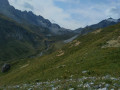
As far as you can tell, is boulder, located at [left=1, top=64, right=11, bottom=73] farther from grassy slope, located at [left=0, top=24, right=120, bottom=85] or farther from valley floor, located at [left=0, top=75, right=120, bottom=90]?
valley floor, located at [left=0, top=75, right=120, bottom=90]

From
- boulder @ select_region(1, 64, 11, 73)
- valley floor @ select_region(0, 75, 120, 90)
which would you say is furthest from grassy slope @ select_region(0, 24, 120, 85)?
boulder @ select_region(1, 64, 11, 73)

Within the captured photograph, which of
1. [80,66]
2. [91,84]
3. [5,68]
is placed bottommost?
[5,68]

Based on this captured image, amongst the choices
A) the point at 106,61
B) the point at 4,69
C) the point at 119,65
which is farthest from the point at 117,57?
the point at 4,69

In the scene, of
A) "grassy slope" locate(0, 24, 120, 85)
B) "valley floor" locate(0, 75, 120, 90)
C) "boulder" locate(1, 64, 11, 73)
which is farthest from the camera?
"boulder" locate(1, 64, 11, 73)

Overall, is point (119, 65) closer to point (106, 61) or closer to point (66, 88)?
point (106, 61)

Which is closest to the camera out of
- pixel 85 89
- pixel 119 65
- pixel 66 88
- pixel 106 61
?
pixel 85 89

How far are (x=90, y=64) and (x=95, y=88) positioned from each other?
22616 millimetres

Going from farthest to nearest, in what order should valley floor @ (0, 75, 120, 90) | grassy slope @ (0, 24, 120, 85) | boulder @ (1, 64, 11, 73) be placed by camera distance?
1. boulder @ (1, 64, 11, 73)
2. grassy slope @ (0, 24, 120, 85)
3. valley floor @ (0, 75, 120, 90)

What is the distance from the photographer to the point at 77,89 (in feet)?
39.0

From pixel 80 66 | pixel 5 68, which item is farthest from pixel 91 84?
pixel 5 68

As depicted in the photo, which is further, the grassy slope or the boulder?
the boulder

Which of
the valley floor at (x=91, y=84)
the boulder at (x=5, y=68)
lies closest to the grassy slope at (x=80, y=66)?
the valley floor at (x=91, y=84)

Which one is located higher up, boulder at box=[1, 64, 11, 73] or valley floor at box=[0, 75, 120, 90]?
valley floor at box=[0, 75, 120, 90]

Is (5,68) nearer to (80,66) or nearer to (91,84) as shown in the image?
(80,66)
